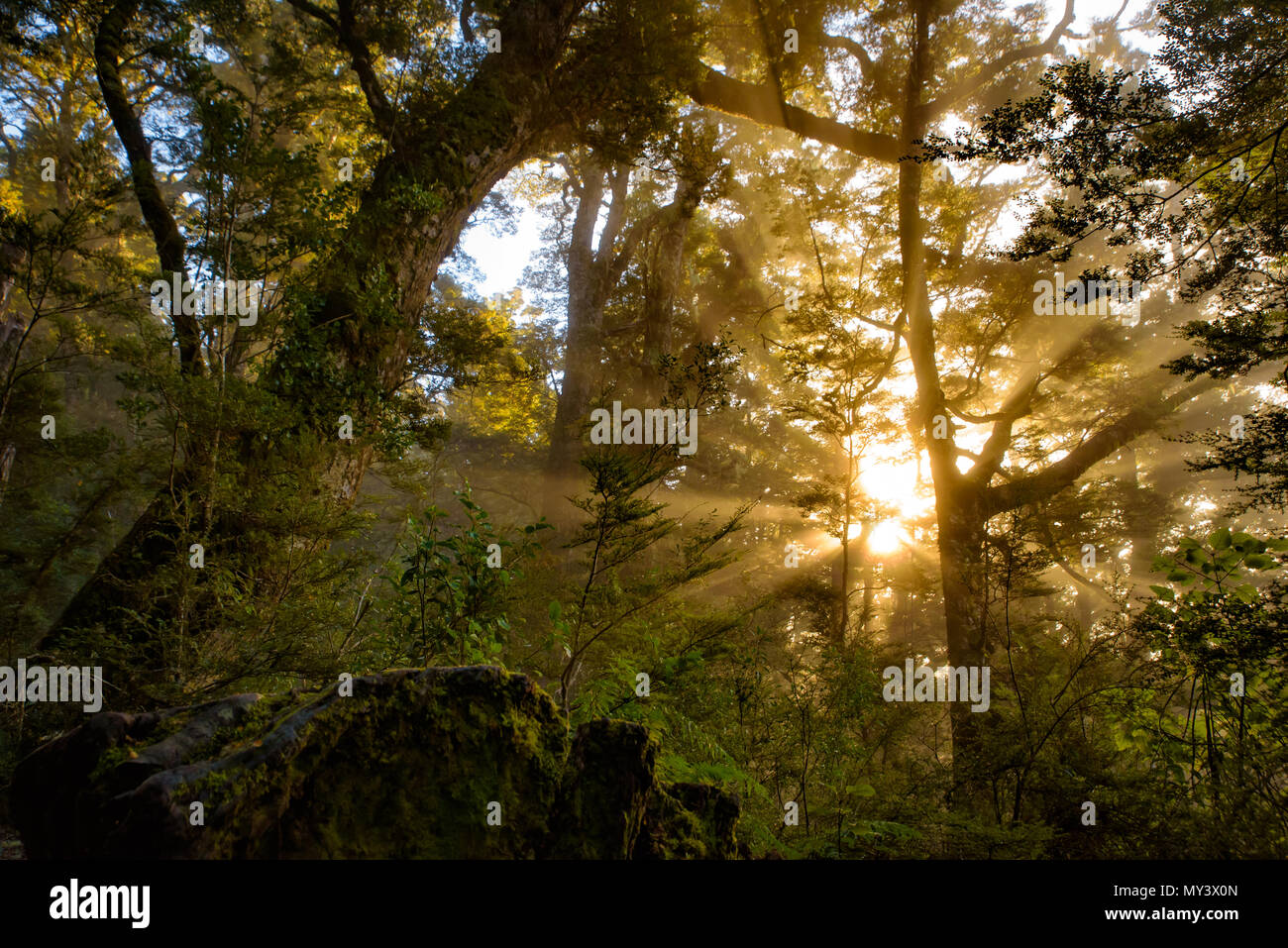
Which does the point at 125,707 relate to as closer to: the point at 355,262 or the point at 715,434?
the point at 355,262

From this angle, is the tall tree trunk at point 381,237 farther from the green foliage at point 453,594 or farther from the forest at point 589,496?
the green foliage at point 453,594

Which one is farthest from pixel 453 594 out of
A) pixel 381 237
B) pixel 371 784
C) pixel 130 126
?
pixel 130 126

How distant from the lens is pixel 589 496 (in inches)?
202

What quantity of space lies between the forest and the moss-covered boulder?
0.01m

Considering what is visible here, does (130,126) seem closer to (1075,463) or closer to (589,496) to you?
(589,496)

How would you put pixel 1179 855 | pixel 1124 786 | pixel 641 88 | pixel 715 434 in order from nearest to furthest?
pixel 1179 855, pixel 1124 786, pixel 641 88, pixel 715 434

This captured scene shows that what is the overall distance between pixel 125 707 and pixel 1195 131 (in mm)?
7753

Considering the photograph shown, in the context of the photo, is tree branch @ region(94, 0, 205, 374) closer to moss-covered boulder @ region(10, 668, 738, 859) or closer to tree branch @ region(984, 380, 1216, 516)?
moss-covered boulder @ region(10, 668, 738, 859)

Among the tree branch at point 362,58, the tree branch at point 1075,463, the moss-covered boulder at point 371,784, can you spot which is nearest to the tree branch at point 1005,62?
the tree branch at point 1075,463

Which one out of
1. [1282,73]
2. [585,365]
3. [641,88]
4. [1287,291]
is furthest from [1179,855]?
[585,365]

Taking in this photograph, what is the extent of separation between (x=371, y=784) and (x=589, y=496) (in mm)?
3526

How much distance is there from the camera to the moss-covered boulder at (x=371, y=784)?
4.55 ft

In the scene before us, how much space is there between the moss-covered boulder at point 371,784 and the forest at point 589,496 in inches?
0.5

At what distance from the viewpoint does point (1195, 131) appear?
3.82 metres
